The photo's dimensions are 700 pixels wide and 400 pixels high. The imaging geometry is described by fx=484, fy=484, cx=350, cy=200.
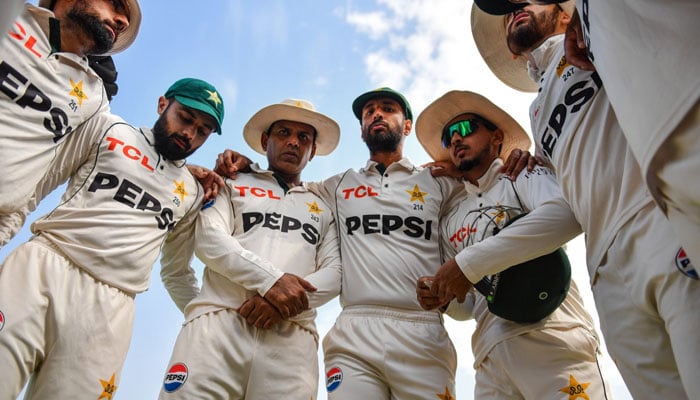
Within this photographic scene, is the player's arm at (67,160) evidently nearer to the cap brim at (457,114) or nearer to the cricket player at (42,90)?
the cricket player at (42,90)

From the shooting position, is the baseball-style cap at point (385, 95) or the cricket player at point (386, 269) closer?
the cricket player at point (386, 269)

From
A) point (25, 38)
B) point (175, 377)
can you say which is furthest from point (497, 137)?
point (25, 38)

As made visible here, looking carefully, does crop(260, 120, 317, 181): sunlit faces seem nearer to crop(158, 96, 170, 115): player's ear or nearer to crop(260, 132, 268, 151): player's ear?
crop(260, 132, 268, 151): player's ear

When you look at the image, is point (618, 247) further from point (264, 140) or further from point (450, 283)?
point (264, 140)

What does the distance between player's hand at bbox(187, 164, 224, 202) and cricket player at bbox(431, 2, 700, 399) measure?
2.39 m

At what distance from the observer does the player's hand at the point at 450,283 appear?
3.51 meters

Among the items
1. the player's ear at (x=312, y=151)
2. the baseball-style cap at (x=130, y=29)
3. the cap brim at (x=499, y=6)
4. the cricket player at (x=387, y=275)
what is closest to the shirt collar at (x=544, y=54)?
the cap brim at (x=499, y=6)

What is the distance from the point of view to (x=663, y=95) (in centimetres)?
127

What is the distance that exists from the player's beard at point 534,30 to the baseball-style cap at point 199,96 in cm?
275

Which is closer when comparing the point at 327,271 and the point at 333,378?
the point at 333,378

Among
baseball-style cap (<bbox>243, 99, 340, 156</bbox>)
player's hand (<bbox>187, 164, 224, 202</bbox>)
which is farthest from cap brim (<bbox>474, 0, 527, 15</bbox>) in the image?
player's hand (<bbox>187, 164, 224, 202</bbox>)

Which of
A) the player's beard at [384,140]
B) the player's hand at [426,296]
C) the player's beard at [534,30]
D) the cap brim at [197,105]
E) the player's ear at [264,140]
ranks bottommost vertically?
the player's hand at [426,296]

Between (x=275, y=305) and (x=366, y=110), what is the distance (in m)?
2.77

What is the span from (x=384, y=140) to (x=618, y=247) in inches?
127
